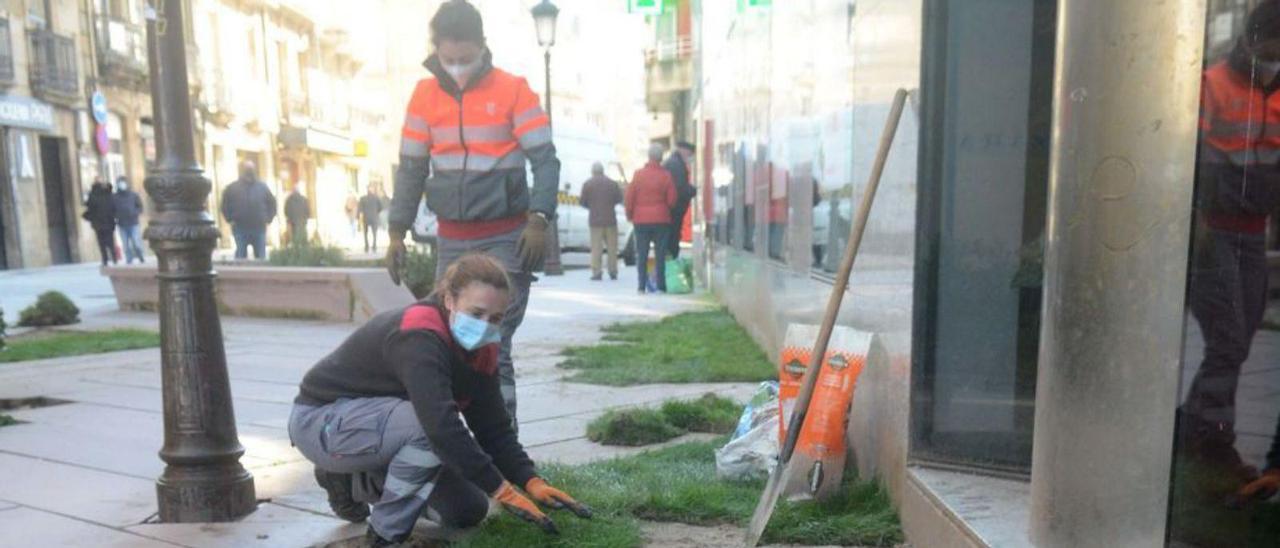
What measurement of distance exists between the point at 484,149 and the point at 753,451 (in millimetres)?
1518

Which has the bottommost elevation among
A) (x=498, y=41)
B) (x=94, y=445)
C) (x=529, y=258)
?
(x=94, y=445)

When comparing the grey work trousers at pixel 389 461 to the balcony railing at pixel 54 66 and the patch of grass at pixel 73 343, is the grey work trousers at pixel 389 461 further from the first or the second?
Answer: the balcony railing at pixel 54 66

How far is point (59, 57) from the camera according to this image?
2444 cm

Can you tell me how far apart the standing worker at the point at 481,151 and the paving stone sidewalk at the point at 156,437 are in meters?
0.93

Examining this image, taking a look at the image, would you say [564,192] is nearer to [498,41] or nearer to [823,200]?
[823,200]

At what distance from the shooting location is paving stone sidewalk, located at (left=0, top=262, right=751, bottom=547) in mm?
3426

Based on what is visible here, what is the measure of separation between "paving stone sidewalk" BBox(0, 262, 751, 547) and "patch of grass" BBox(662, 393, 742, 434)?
0.43m

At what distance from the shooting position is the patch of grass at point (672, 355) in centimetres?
611

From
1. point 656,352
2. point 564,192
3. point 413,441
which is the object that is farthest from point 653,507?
point 564,192

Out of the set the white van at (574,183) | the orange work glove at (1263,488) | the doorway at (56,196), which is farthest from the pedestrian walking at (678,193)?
the doorway at (56,196)

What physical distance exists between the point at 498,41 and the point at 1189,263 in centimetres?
5912

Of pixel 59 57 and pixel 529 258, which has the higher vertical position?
pixel 59 57

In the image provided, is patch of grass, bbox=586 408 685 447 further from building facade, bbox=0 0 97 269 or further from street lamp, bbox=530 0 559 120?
building facade, bbox=0 0 97 269

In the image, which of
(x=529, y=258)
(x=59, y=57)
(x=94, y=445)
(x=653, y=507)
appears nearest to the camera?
(x=653, y=507)
